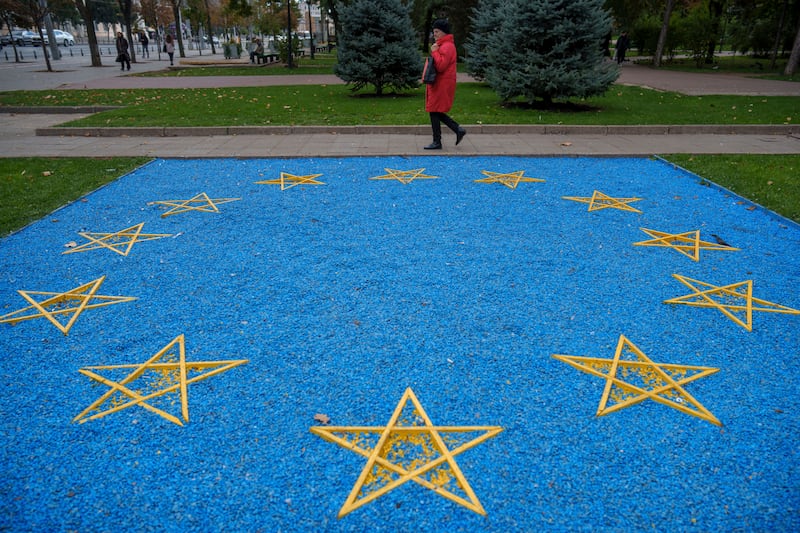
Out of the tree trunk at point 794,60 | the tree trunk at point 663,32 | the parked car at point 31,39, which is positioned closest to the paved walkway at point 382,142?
the tree trunk at point 794,60

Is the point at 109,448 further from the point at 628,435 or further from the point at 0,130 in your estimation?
the point at 0,130

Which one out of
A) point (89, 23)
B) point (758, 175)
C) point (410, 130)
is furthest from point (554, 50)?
point (89, 23)

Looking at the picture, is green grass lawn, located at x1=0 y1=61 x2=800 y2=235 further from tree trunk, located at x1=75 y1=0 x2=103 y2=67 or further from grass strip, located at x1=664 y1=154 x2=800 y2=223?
tree trunk, located at x1=75 y1=0 x2=103 y2=67

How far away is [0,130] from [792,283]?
15.7 meters

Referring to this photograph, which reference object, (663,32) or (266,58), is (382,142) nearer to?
(663,32)

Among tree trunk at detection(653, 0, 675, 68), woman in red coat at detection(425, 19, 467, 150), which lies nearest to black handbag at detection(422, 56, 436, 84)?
woman in red coat at detection(425, 19, 467, 150)

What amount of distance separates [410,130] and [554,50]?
4362 mm

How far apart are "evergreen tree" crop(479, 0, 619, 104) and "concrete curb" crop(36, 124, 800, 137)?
185 centimetres

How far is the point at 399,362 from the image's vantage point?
12.3 feet

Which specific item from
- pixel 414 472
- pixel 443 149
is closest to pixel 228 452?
pixel 414 472

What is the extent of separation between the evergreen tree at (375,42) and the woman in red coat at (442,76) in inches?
273

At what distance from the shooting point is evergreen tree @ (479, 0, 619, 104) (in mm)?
12719

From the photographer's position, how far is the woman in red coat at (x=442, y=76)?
30.2ft

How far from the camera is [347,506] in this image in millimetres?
2580
